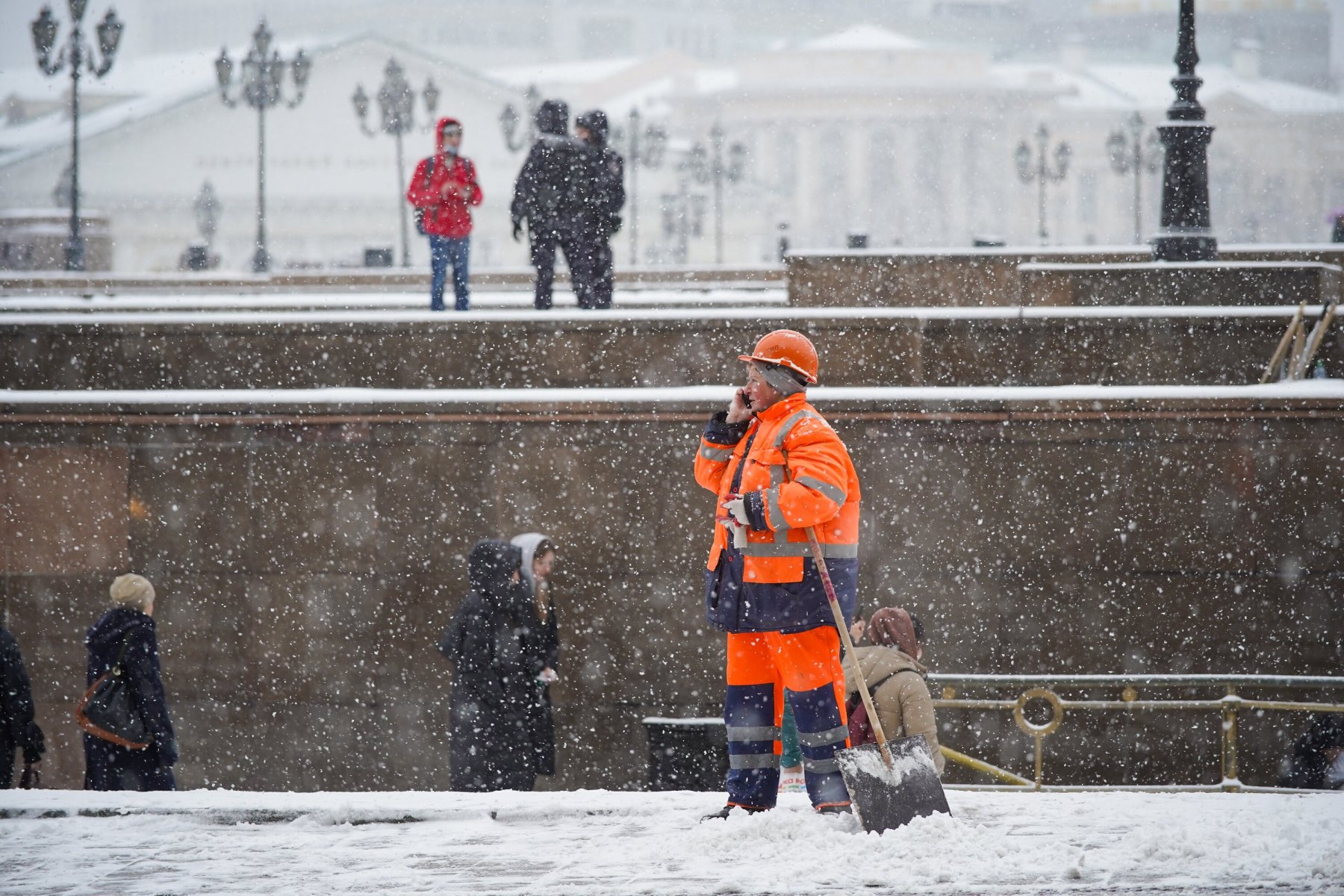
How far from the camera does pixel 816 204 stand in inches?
3137

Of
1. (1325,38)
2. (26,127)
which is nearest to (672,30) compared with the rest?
(1325,38)

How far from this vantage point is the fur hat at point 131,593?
307 inches

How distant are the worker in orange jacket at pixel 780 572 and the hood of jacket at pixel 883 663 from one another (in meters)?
0.49

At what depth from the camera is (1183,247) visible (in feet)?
41.6

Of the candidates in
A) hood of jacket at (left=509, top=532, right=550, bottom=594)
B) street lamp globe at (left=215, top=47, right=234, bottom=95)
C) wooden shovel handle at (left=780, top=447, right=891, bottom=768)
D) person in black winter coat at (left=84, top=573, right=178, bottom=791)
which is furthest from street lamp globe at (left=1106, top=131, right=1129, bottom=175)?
wooden shovel handle at (left=780, top=447, right=891, bottom=768)

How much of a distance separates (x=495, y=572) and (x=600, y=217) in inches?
155

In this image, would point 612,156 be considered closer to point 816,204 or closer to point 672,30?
point 816,204

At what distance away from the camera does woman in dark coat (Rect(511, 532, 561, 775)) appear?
8.38 meters

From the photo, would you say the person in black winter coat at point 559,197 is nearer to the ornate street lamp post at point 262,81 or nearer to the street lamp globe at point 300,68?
the ornate street lamp post at point 262,81

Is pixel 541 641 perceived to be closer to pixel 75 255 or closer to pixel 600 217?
pixel 600 217

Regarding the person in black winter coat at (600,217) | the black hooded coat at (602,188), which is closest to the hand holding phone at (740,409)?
the person in black winter coat at (600,217)

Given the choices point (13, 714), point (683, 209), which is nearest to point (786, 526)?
point (13, 714)

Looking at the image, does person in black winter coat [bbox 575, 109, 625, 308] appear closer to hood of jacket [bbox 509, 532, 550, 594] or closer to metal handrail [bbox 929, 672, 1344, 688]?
hood of jacket [bbox 509, 532, 550, 594]

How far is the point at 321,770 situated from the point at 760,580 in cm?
499
